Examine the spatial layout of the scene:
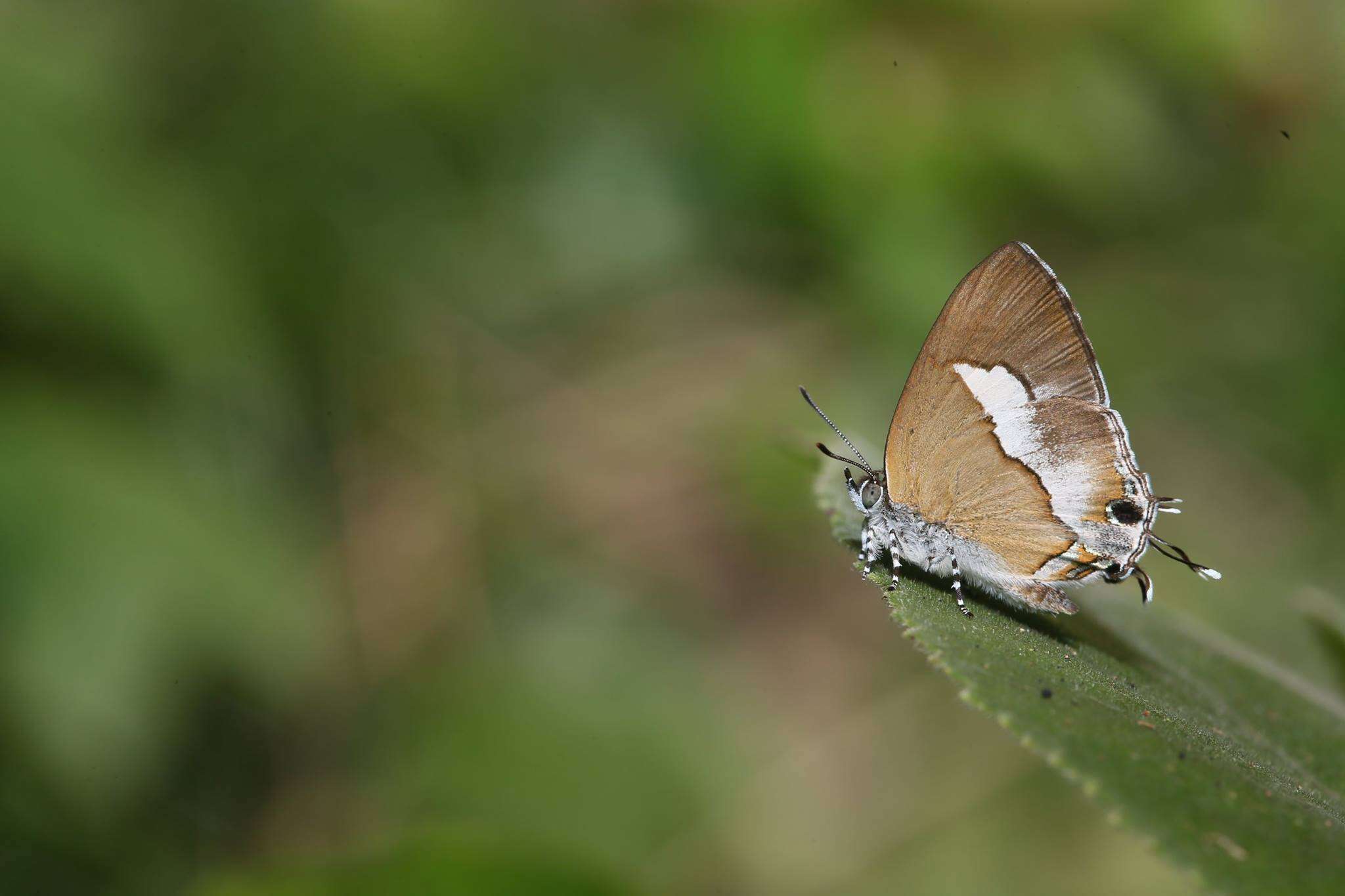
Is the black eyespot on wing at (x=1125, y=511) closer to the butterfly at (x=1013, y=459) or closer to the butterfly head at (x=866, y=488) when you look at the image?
the butterfly at (x=1013, y=459)

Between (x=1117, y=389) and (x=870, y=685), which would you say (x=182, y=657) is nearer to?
(x=870, y=685)

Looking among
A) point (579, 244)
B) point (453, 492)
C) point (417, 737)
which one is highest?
point (579, 244)

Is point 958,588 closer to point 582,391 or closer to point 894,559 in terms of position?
point 894,559

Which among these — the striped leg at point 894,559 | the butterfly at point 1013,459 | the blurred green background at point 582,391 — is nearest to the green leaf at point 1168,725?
the striped leg at point 894,559

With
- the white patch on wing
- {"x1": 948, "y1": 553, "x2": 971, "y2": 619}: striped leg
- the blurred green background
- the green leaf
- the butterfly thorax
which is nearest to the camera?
the green leaf

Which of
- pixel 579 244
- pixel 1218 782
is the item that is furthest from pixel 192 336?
pixel 1218 782

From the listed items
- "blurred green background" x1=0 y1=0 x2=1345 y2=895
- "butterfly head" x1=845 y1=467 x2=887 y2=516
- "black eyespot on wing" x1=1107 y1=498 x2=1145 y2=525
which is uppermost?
"blurred green background" x1=0 y1=0 x2=1345 y2=895

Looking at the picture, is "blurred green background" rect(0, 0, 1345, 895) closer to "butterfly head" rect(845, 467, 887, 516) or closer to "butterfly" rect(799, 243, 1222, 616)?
"butterfly" rect(799, 243, 1222, 616)

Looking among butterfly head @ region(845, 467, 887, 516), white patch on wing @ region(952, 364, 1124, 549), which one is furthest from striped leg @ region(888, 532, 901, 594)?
white patch on wing @ region(952, 364, 1124, 549)
